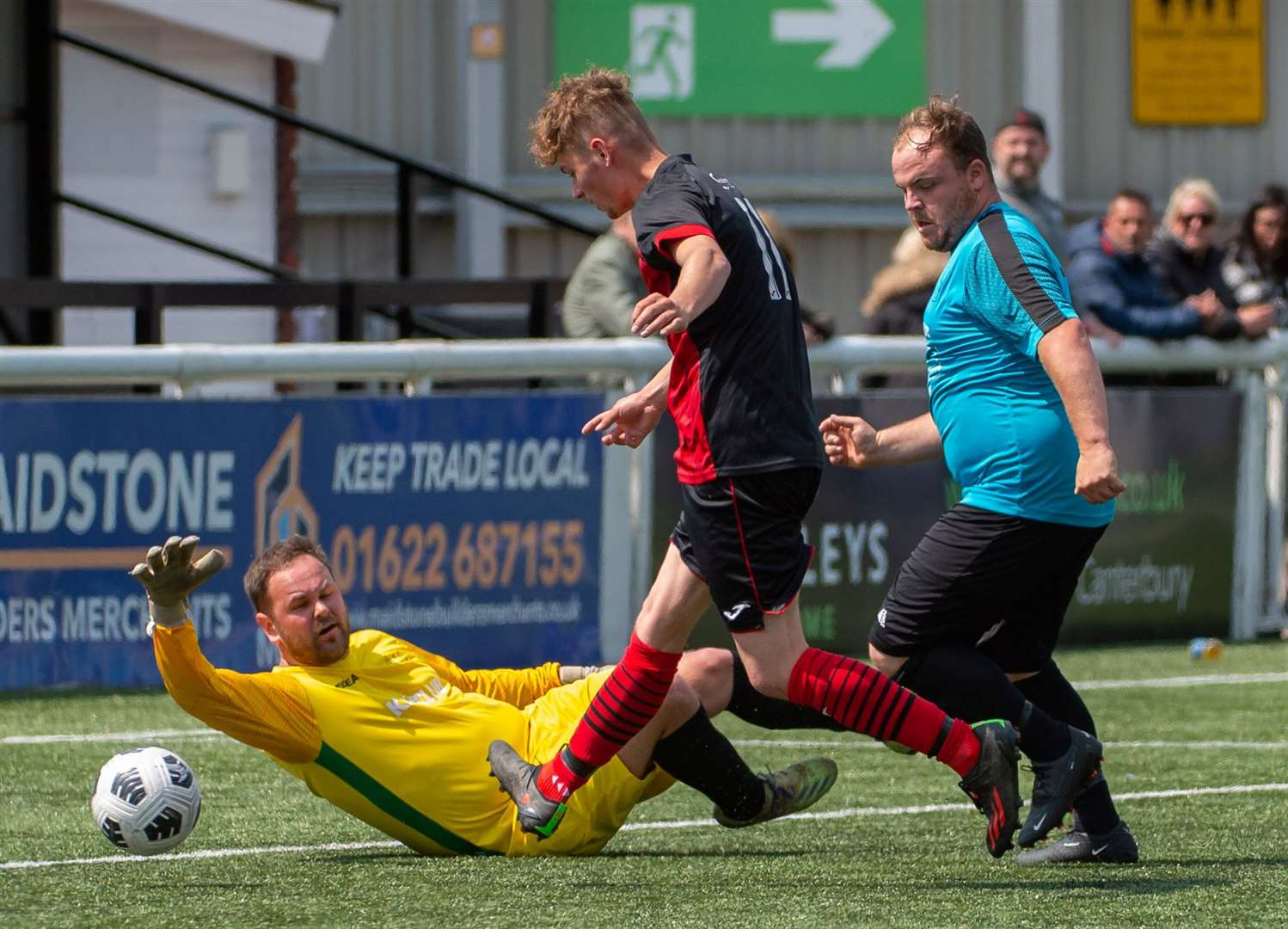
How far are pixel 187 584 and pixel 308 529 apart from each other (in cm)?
434

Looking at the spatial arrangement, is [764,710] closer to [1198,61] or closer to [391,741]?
[391,741]

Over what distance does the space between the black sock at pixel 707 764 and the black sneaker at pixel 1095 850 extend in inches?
26.8

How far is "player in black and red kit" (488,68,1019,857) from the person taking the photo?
5.39m

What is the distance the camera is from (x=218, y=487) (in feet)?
31.1

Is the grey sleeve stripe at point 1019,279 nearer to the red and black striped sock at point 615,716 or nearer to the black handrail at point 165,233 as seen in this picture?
the red and black striped sock at point 615,716

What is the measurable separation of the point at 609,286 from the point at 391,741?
16.4 feet

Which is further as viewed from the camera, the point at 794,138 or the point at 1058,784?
the point at 794,138

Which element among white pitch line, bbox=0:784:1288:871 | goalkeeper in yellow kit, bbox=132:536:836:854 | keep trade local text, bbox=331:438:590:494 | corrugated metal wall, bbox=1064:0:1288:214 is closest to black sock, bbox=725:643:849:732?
goalkeeper in yellow kit, bbox=132:536:836:854

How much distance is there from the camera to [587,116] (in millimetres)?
5637

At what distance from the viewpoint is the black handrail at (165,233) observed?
43.7 ft

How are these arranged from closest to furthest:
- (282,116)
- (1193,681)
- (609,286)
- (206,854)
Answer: (206,854) → (1193,681) → (609,286) → (282,116)

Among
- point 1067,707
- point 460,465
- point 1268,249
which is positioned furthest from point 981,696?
point 1268,249

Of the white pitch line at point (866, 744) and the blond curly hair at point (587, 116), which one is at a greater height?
the blond curly hair at point (587, 116)

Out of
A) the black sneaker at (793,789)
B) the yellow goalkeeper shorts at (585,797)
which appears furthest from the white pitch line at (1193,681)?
the yellow goalkeeper shorts at (585,797)
